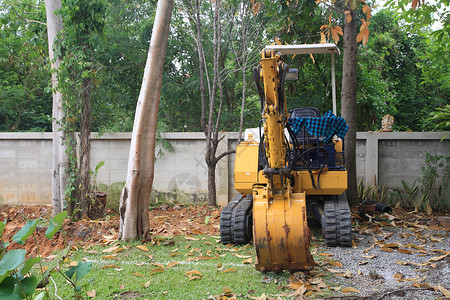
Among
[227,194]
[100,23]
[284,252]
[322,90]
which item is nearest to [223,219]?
[284,252]

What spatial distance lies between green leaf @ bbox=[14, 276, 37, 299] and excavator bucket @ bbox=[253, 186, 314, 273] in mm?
3355

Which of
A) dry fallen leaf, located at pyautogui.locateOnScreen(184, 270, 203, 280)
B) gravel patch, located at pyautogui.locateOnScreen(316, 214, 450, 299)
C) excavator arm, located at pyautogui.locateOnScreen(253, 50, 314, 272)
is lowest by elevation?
gravel patch, located at pyautogui.locateOnScreen(316, 214, 450, 299)

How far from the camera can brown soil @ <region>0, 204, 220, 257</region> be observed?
7.11m

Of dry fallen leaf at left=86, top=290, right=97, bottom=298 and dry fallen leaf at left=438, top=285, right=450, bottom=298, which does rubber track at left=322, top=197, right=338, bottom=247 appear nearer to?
dry fallen leaf at left=438, top=285, right=450, bottom=298

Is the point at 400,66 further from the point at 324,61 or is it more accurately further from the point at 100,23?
the point at 100,23

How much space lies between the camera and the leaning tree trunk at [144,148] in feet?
22.1

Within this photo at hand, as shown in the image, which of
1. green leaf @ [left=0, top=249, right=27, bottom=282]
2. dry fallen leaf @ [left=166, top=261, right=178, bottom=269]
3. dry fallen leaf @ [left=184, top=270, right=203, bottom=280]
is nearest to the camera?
green leaf @ [left=0, top=249, right=27, bottom=282]

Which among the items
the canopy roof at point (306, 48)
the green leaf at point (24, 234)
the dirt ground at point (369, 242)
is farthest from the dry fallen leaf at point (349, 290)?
the canopy roof at point (306, 48)

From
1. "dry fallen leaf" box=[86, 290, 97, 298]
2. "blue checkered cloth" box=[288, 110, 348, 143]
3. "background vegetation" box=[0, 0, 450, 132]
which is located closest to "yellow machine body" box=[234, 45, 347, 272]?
"blue checkered cloth" box=[288, 110, 348, 143]

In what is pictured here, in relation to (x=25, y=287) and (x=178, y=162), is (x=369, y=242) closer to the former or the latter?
(x=178, y=162)

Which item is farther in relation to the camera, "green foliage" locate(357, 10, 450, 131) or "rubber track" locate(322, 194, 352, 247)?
"green foliage" locate(357, 10, 450, 131)

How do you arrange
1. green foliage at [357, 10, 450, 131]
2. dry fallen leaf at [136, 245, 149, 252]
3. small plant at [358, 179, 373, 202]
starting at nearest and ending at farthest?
dry fallen leaf at [136, 245, 149, 252]
small plant at [358, 179, 373, 202]
green foliage at [357, 10, 450, 131]

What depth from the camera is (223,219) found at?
6918mm

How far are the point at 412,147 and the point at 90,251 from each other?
758 centimetres
